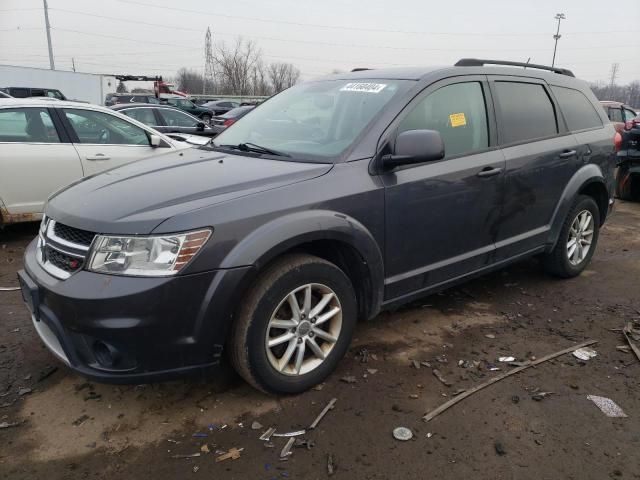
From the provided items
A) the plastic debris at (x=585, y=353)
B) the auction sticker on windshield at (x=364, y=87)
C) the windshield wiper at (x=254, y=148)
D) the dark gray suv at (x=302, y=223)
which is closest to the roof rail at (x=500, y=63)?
the dark gray suv at (x=302, y=223)

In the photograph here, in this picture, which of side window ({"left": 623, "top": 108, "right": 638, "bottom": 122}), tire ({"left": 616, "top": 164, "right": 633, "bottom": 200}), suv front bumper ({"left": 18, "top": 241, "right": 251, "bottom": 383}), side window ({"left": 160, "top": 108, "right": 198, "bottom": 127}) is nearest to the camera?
suv front bumper ({"left": 18, "top": 241, "right": 251, "bottom": 383})

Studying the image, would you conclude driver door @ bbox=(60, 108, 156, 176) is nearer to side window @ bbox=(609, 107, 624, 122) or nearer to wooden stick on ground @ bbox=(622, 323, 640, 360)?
wooden stick on ground @ bbox=(622, 323, 640, 360)

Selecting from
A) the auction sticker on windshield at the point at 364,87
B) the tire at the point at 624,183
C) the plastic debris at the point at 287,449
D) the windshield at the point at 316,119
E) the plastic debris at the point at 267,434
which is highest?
the auction sticker on windshield at the point at 364,87

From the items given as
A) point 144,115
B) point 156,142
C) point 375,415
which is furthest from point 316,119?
point 144,115

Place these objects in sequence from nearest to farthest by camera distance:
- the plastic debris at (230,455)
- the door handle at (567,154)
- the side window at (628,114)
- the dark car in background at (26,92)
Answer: the plastic debris at (230,455)
the door handle at (567,154)
the side window at (628,114)
the dark car in background at (26,92)

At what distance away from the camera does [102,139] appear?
6.09 meters

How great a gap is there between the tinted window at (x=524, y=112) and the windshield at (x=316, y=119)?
0.94m

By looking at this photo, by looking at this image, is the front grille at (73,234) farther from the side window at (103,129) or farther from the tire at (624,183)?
the tire at (624,183)

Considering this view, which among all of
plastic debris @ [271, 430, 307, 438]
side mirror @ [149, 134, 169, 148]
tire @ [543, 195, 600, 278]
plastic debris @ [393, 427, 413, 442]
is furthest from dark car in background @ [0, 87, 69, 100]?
plastic debris @ [393, 427, 413, 442]

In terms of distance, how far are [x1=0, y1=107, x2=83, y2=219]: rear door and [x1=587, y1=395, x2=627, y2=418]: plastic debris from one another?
5358 millimetres

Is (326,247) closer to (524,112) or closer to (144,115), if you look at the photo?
(524,112)

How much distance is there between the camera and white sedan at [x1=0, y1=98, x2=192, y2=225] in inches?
215

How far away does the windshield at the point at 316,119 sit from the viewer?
3.14 meters

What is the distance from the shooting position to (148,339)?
2.32 meters
